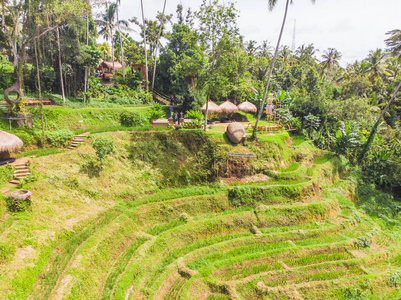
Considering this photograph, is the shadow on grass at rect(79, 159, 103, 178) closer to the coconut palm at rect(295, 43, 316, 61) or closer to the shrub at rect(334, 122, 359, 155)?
the shrub at rect(334, 122, 359, 155)

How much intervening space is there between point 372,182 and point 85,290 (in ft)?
94.8

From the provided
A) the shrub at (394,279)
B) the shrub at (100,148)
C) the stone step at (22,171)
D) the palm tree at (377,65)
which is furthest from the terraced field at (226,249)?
the palm tree at (377,65)

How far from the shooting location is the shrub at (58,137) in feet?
57.1

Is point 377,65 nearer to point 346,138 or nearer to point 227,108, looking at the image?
point 346,138

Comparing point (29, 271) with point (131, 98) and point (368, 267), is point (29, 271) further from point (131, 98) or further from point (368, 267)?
point (131, 98)

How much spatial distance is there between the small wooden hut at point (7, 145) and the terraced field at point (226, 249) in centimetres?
657

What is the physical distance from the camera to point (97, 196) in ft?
51.3

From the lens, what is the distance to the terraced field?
1118cm

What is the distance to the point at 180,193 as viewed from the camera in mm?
18234

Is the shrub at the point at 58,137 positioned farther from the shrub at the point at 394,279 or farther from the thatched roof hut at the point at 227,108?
the shrub at the point at 394,279

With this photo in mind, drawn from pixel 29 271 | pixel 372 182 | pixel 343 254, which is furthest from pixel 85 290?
pixel 372 182

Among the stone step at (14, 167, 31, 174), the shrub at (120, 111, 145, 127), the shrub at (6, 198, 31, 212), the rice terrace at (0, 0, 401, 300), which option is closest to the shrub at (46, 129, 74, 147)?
the rice terrace at (0, 0, 401, 300)

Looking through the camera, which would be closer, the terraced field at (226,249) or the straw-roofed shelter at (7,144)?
the terraced field at (226,249)

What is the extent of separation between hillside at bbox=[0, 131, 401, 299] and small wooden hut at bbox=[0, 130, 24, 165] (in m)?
1.78
